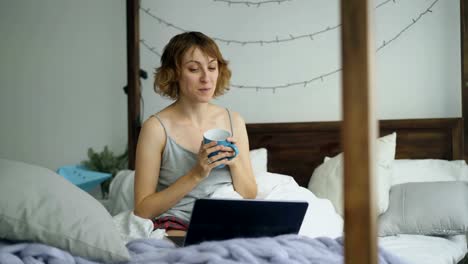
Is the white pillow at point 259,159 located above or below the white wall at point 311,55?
Answer: below

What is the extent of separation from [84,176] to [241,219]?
6.12ft

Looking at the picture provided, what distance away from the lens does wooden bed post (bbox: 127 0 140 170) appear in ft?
9.75

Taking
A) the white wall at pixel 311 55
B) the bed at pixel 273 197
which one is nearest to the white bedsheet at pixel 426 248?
the bed at pixel 273 197

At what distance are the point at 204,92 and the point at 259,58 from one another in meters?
0.96

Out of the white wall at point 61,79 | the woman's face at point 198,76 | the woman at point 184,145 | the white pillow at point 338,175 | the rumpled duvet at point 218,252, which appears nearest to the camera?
the rumpled duvet at point 218,252

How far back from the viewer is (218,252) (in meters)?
1.17

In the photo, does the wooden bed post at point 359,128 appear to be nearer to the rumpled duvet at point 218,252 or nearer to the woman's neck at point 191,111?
the rumpled duvet at point 218,252

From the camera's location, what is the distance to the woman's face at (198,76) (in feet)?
6.54

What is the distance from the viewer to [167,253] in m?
1.20

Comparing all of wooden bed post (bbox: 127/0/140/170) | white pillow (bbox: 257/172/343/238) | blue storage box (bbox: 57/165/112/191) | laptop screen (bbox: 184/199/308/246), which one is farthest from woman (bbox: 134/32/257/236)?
blue storage box (bbox: 57/165/112/191)

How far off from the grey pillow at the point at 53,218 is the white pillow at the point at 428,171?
4.81 feet

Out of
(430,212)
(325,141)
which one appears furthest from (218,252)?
(325,141)

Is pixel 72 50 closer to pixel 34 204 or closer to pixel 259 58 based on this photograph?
pixel 259 58

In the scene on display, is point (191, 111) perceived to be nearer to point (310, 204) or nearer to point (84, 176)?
point (310, 204)
